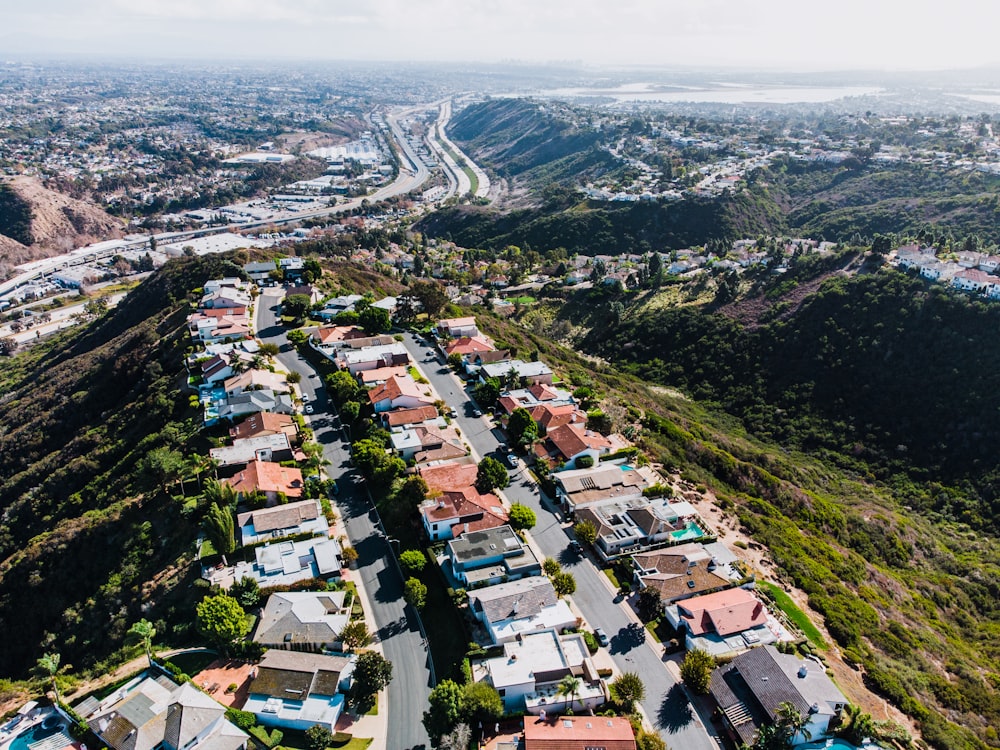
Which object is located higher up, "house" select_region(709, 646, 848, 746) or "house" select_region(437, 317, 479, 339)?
"house" select_region(437, 317, 479, 339)

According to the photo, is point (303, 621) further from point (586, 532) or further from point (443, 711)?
point (586, 532)

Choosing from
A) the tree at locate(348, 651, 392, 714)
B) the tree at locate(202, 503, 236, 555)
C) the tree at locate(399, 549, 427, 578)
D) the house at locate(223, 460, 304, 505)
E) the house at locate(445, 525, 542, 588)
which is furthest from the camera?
the house at locate(223, 460, 304, 505)

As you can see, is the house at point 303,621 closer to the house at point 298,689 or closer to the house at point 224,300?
the house at point 298,689

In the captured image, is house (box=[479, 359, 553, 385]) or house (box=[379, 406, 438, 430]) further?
A: house (box=[479, 359, 553, 385])

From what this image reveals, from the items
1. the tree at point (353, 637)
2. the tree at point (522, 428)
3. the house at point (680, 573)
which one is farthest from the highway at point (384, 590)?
the house at point (680, 573)

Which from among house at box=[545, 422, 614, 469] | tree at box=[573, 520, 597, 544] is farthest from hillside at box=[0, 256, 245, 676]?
house at box=[545, 422, 614, 469]

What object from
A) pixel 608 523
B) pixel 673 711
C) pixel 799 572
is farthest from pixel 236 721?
pixel 799 572

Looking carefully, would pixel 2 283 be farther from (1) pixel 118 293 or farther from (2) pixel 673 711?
(2) pixel 673 711

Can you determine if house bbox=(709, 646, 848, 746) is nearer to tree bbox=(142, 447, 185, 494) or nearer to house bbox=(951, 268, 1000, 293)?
tree bbox=(142, 447, 185, 494)

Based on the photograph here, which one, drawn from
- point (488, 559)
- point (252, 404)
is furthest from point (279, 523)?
point (252, 404)

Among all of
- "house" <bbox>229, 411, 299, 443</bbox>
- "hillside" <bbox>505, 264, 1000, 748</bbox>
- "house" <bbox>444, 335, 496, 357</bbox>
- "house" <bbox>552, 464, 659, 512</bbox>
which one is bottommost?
"hillside" <bbox>505, 264, 1000, 748</bbox>
